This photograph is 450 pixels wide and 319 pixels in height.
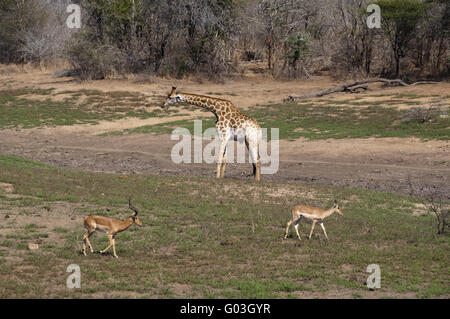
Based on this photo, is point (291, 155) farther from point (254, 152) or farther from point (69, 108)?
point (69, 108)

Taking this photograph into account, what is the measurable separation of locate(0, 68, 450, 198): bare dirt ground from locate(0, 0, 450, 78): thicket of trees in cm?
641

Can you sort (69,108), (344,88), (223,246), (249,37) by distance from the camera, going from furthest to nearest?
1. (249,37)
2. (344,88)
3. (69,108)
4. (223,246)

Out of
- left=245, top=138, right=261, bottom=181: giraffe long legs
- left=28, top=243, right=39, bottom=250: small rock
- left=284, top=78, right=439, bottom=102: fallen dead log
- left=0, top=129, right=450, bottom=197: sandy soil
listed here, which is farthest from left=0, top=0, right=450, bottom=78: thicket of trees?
A: left=28, top=243, right=39, bottom=250: small rock

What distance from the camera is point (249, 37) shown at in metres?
43.0

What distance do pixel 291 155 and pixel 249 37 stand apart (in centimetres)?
2277

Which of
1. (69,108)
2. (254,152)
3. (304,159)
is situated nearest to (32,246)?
(254,152)

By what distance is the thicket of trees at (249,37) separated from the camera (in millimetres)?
35906

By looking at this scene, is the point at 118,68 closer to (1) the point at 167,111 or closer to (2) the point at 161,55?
(2) the point at 161,55

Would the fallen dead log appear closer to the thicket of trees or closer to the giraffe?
the thicket of trees

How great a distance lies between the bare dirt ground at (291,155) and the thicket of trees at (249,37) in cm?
641

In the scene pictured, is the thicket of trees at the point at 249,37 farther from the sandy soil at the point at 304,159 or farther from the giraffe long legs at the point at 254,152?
the giraffe long legs at the point at 254,152

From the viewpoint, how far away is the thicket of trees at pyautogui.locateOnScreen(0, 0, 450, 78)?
118 ft

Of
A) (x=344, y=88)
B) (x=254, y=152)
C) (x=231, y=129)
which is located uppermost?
(x=344, y=88)
